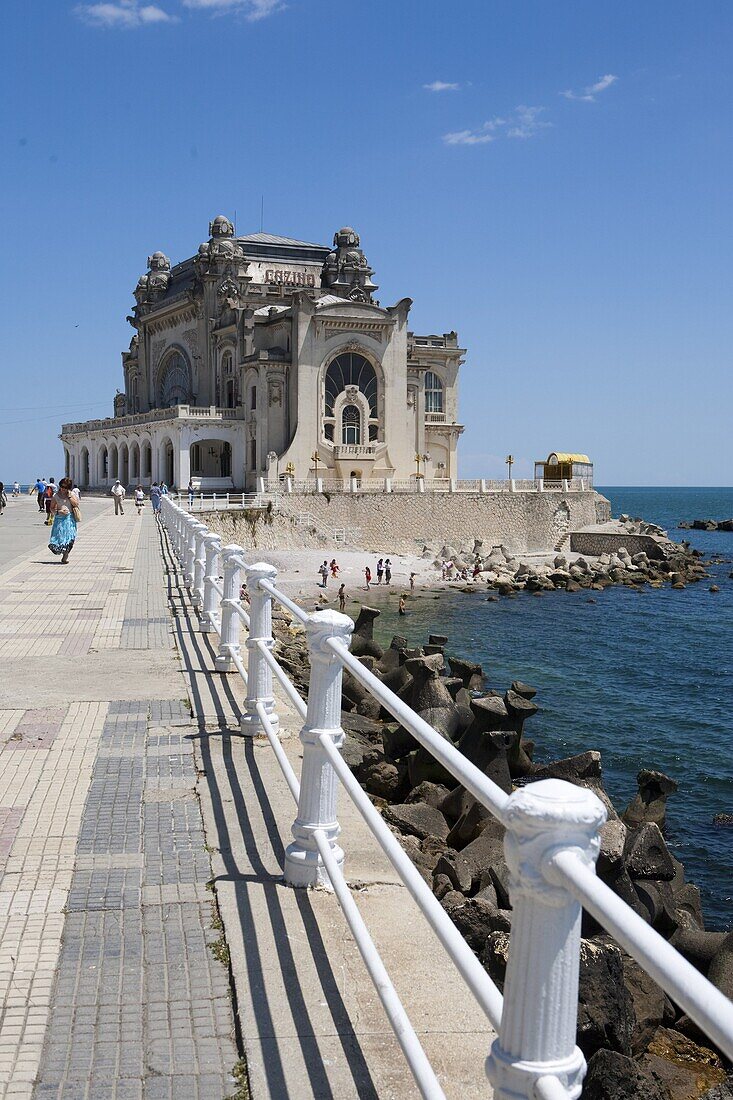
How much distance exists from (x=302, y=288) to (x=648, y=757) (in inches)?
2068

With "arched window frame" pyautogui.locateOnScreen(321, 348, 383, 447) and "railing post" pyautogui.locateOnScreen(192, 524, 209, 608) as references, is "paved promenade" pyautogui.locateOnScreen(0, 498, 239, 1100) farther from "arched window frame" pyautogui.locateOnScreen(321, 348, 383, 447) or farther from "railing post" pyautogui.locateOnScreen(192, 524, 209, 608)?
"arched window frame" pyautogui.locateOnScreen(321, 348, 383, 447)

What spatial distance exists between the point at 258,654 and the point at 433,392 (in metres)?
60.2

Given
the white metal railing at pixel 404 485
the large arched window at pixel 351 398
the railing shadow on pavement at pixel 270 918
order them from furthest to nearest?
1. the large arched window at pixel 351 398
2. the white metal railing at pixel 404 485
3. the railing shadow on pavement at pixel 270 918

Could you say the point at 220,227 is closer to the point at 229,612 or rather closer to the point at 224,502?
the point at 224,502

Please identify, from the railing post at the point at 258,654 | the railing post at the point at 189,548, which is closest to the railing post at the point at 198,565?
the railing post at the point at 189,548

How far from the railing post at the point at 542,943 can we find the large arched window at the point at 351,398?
55034 mm

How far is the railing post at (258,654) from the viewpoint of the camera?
6699mm

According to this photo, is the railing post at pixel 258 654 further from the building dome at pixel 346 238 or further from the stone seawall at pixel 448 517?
the building dome at pixel 346 238

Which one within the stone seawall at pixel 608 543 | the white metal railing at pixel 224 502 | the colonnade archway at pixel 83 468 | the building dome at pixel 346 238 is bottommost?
the stone seawall at pixel 608 543

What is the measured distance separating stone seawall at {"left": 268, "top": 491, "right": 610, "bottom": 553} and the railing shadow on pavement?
4352 centimetres

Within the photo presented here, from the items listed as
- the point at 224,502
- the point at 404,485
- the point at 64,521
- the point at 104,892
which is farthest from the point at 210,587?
the point at 404,485

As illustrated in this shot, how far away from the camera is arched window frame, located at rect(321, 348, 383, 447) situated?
56.7 m

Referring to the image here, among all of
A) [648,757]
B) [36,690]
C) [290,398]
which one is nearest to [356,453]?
[290,398]

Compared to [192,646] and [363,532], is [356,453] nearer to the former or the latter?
[363,532]
